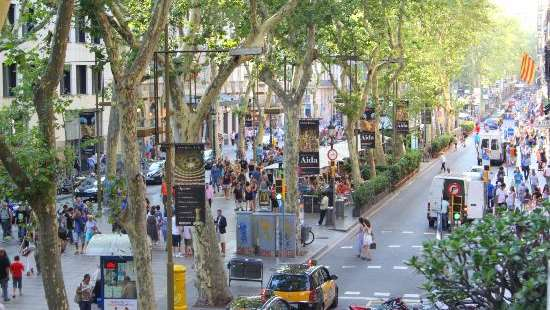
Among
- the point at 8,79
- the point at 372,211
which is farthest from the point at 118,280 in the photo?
the point at 8,79

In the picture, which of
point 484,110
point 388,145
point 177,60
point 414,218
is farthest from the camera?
point 484,110

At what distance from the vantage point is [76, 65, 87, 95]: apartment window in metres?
64.4

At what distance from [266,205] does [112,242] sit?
2346 cm

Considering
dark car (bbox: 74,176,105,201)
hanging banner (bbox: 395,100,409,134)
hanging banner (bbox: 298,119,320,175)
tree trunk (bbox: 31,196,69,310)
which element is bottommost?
dark car (bbox: 74,176,105,201)

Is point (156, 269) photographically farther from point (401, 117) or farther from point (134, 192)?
point (401, 117)

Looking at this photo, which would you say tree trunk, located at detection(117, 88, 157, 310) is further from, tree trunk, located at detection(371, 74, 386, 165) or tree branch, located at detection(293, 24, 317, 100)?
tree trunk, located at detection(371, 74, 386, 165)

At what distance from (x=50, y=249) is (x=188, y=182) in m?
7.37

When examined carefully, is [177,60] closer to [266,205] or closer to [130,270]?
[130,270]

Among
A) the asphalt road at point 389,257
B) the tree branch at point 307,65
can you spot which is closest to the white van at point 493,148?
the asphalt road at point 389,257

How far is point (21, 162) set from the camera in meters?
18.6

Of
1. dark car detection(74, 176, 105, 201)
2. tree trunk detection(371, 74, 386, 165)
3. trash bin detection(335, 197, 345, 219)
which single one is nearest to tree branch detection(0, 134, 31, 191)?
trash bin detection(335, 197, 345, 219)

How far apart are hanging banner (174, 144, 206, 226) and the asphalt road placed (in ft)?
16.7

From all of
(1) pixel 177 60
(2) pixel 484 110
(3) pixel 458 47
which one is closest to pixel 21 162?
(1) pixel 177 60

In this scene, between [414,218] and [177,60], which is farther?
[414,218]
